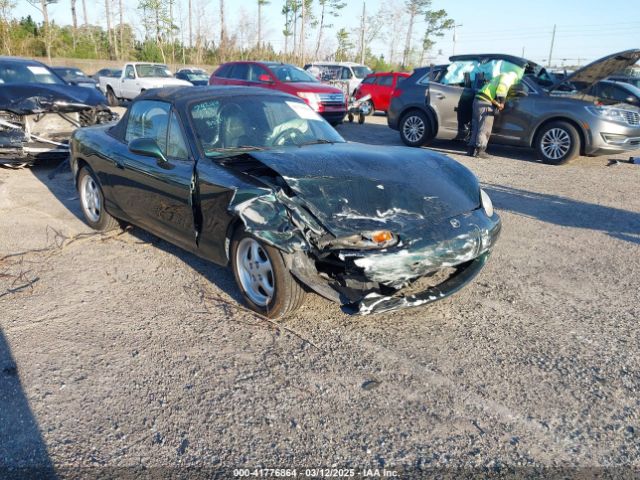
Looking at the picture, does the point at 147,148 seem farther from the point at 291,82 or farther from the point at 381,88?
the point at 381,88

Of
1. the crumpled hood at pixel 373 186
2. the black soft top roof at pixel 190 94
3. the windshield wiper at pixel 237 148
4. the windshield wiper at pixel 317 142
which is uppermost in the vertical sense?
the black soft top roof at pixel 190 94

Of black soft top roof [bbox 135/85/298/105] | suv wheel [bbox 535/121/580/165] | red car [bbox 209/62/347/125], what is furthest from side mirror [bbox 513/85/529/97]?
black soft top roof [bbox 135/85/298/105]

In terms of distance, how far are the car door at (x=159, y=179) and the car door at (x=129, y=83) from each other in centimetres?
1522

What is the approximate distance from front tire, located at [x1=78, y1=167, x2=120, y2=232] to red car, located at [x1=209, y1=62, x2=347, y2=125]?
7849 mm

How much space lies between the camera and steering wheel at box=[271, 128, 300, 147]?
14.3 ft

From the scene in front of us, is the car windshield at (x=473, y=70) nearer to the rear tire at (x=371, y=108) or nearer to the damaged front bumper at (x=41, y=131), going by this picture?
the damaged front bumper at (x=41, y=131)

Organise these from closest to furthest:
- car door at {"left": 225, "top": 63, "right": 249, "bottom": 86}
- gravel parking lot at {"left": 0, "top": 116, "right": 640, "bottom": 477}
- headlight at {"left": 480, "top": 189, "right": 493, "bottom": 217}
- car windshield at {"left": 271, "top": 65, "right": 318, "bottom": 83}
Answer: gravel parking lot at {"left": 0, "top": 116, "right": 640, "bottom": 477}, headlight at {"left": 480, "top": 189, "right": 493, "bottom": 217}, car windshield at {"left": 271, "top": 65, "right": 318, "bottom": 83}, car door at {"left": 225, "top": 63, "right": 249, "bottom": 86}

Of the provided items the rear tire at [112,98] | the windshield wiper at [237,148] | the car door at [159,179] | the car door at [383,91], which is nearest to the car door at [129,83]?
the rear tire at [112,98]

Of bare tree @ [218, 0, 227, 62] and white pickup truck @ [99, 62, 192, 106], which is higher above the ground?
bare tree @ [218, 0, 227, 62]

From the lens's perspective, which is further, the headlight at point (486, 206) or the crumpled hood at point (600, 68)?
the crumpled hood at point (600, 68)

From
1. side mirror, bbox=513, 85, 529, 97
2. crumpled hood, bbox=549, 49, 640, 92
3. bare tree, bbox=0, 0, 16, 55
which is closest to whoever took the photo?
crumpled hood, bbox=549, 49, 640, 92

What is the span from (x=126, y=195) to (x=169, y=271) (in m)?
0.88

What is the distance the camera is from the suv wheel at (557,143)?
9.03 m

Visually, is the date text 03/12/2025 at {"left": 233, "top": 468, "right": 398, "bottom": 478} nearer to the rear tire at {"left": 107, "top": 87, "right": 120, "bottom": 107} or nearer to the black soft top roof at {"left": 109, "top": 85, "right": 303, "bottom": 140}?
the black soft top roof at {"left": 109, "top": 85, "right": 303, "bottom": 140}
